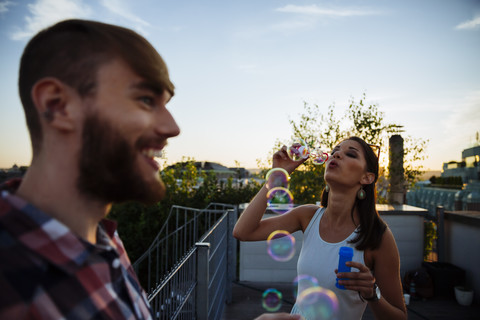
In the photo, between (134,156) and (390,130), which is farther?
(390,130)

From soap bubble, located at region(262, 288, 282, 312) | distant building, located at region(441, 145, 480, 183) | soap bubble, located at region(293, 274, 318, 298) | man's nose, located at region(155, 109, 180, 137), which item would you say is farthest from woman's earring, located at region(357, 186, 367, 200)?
distant building, located at region(441, 145, 480, 183)

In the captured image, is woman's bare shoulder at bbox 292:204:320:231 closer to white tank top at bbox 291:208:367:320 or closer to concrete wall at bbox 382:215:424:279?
white tank top at bbox 291:208:367:320

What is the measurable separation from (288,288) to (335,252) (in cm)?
390

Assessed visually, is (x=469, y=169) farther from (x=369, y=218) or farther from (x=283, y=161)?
(x=283, y=161)

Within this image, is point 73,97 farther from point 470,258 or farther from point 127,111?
point 470,258

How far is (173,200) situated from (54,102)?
6.79 m

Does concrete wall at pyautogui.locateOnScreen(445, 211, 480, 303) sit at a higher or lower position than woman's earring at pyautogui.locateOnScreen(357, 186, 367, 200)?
lower

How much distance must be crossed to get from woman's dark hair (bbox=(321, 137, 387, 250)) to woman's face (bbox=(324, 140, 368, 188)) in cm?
7

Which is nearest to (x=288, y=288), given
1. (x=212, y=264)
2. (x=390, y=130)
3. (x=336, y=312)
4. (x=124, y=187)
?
(x=212, y=264)

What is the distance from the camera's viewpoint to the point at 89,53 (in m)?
0.72

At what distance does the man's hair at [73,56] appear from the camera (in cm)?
70

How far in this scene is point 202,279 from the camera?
2.38 meters

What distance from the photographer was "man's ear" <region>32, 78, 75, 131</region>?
69 cm

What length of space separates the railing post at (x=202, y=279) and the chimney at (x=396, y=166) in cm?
679
